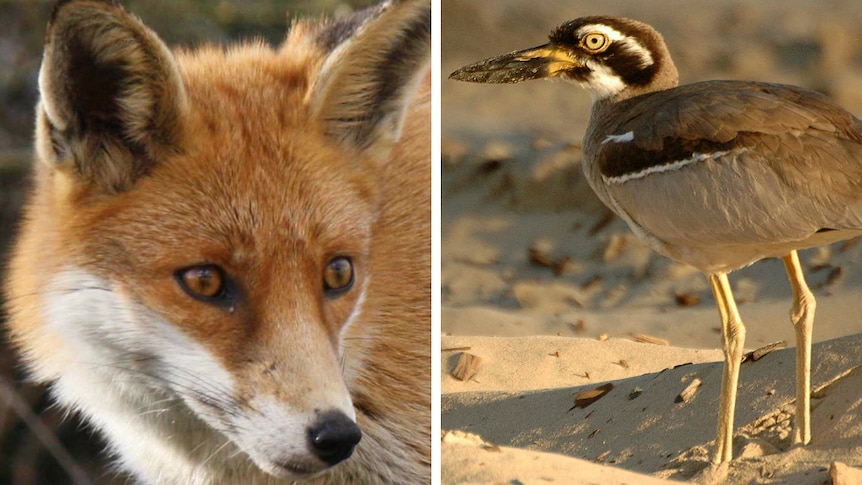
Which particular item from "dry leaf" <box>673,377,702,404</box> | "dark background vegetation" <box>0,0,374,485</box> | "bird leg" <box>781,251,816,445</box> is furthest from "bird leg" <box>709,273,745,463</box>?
"dark background vegetation" <box>0,0,374,485</box>

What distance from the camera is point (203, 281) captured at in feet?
5.91

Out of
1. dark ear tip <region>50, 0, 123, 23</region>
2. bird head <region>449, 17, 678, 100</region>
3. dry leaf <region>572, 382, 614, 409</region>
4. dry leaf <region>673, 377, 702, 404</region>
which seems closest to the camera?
dark ear tip <region>50, 0, 123, 23</region>

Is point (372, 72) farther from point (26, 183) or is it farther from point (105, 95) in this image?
point (26, 183)

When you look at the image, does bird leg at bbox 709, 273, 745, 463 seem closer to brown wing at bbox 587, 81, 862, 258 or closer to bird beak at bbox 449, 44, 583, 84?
brown wing at bbox 587, 81, 862, 258

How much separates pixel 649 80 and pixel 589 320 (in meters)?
1.50

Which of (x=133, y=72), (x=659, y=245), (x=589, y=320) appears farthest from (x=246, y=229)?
(x=589, y=320)

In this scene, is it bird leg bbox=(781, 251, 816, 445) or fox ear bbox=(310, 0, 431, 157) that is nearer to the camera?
fox ear bbox=(310, 0, 431, 157)

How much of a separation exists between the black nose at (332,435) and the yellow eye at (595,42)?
142 cm

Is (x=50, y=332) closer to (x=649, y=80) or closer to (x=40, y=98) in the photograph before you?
(x=40, y=98)

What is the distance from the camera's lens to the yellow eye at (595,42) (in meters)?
2.75

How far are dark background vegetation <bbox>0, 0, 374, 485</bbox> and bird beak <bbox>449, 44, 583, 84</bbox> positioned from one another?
0.85 metres

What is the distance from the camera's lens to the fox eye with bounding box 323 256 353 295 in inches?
75.8

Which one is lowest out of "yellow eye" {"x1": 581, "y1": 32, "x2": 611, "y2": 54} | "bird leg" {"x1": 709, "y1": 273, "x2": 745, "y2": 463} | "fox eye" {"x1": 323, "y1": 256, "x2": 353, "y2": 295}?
"bird leg" {"x1": 709, "y1": 273, "x2": 745, "y2": 463}

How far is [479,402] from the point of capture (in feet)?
10.6
